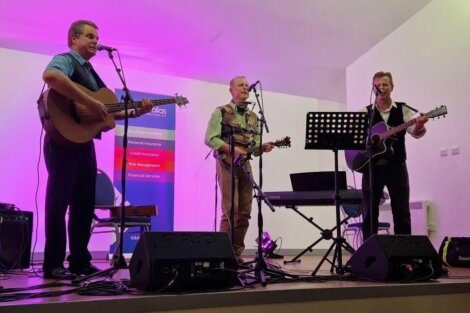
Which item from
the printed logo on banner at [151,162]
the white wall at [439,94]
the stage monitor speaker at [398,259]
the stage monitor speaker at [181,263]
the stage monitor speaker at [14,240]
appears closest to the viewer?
the stage monitor speaker at [181,263]

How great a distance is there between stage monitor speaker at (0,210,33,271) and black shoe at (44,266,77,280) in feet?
4.29

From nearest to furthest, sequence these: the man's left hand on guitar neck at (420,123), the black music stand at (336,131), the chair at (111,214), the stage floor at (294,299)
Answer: the stage floor at (294,299) → the black music stand at (336,131) → the man's left hand on guitar neck at (420,123) → the chair at (111,214)

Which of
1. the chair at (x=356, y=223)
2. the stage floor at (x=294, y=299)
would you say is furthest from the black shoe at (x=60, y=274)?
the chair at (x=356, y=223)

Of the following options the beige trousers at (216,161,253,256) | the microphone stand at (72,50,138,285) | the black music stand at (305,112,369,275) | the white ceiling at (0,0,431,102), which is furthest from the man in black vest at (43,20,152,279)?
the white ceiling at (0,0,431,102)

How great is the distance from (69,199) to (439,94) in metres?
4.19

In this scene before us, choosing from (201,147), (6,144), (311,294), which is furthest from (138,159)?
(311,294)

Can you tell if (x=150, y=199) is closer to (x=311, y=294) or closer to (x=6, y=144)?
(x=6, y=144)

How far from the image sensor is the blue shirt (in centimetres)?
252

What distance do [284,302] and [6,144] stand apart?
15.9 feet

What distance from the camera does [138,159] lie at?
6.27 m

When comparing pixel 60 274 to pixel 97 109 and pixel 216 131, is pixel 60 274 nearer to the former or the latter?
pixel 97 109

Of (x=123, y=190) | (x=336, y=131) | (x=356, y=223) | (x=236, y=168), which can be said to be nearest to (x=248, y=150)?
(x=236, y=168)

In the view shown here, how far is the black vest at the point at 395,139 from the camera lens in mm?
3373

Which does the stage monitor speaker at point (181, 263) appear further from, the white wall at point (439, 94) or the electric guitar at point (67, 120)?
the white wall at point (439, 94)
